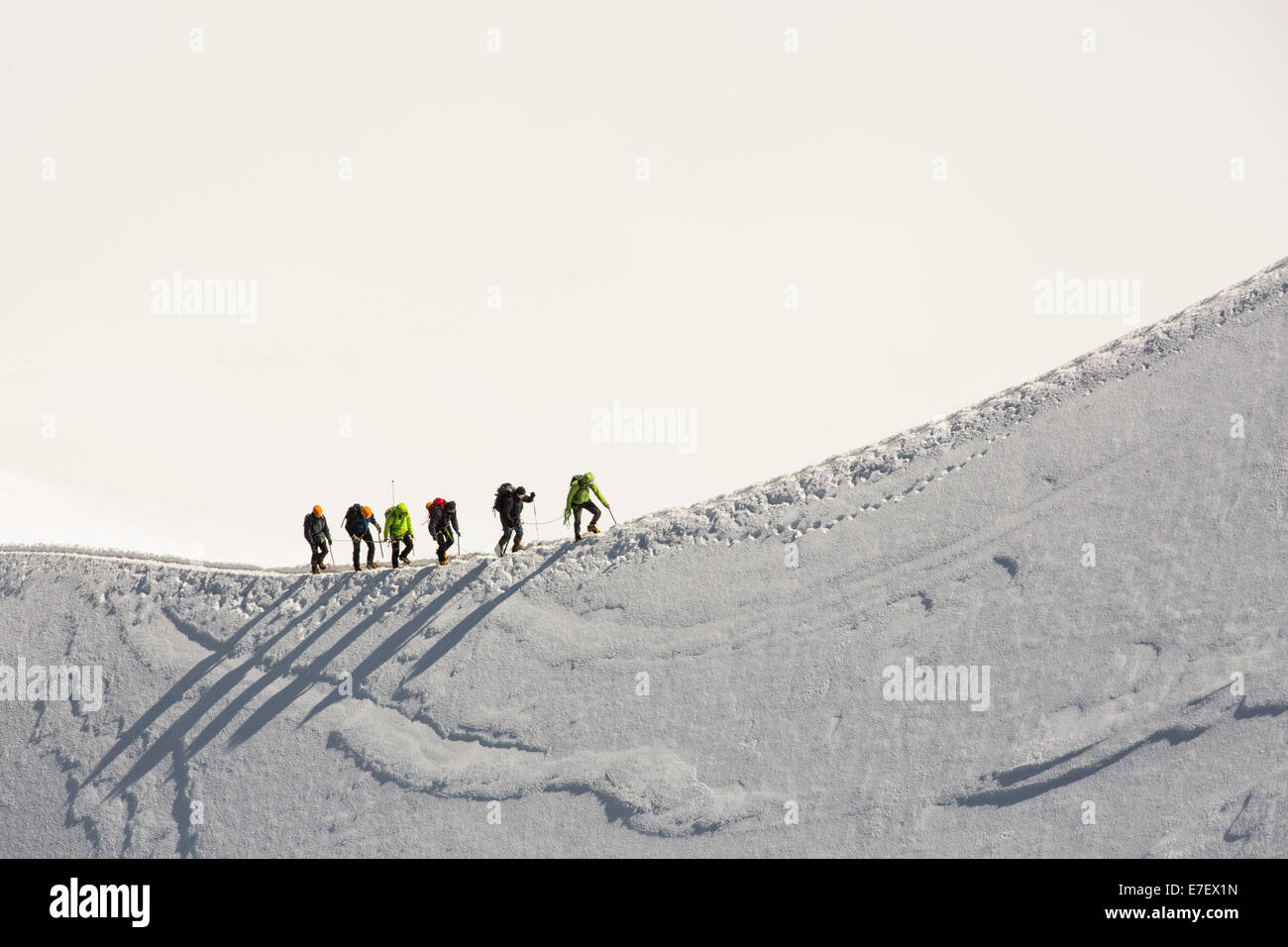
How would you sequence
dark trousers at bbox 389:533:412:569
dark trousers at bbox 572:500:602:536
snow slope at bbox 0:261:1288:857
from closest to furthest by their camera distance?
1. snow slope at bbox 0:261:1288:857
2. dark trousers at bbox 572:500:602:536
3. dark trousers at bbox 389:533:412:569

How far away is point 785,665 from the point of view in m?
24.3

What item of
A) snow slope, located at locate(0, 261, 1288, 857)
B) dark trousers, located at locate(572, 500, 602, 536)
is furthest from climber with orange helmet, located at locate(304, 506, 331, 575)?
dark trousers, located at locate(572, 500, 602, 536)

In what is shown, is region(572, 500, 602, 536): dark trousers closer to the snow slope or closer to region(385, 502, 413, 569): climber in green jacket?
the snow slope

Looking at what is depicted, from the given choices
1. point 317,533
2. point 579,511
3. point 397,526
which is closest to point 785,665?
point 579,511

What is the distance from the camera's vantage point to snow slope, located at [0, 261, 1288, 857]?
21844 mm

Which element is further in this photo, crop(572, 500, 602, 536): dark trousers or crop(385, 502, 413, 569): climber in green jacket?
crop(385, 502, 413, 569): climber in green jacket

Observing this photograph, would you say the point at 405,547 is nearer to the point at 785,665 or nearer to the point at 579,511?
the point at 579,511

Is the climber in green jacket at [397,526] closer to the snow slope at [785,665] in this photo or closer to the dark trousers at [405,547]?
the dark trousers at [405,547]

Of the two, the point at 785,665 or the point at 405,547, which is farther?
the point at 405,547

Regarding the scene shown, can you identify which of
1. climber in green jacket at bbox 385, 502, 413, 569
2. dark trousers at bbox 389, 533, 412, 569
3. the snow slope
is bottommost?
the snow slope

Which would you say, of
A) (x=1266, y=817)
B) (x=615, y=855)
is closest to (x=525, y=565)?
(x=615, y=855)

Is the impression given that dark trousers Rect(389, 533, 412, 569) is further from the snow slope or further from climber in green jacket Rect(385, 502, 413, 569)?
the snow slope

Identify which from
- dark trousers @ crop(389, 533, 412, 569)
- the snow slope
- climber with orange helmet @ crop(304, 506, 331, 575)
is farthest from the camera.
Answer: dark trousers @ crop(389, 533, 412, 569)

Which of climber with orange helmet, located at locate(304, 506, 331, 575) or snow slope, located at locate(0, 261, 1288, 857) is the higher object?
climber with orange helmet, located at locate(304, 506, 331, 575)
